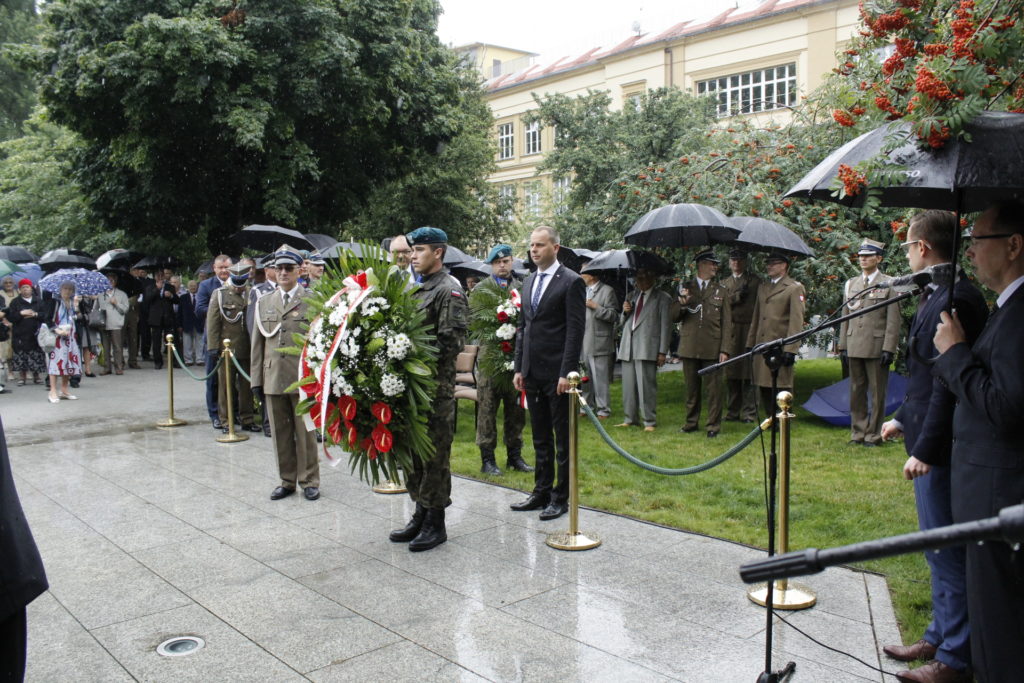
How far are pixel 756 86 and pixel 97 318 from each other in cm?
2843

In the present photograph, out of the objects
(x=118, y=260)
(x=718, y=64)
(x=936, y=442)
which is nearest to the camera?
(x=936, y=442)

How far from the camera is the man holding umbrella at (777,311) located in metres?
9.91

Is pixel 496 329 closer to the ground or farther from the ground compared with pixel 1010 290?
closer to the ground

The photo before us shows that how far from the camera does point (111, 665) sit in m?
4.08

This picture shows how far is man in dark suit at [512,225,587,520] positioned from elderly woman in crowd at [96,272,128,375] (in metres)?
13.4

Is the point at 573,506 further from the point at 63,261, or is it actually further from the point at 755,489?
the point at 63,261

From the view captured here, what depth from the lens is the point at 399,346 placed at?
5422mm

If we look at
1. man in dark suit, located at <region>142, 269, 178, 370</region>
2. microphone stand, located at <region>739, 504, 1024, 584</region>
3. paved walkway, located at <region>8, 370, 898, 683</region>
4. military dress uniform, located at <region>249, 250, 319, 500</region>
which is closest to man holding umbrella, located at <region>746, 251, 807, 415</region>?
paved walkway, located at <region>8, 370, 898, 683</region>

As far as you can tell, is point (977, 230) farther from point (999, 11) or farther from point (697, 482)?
point (697, 482)

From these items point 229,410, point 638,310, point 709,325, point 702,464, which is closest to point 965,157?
point 702,464

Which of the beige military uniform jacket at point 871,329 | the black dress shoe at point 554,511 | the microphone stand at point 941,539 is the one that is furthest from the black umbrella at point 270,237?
the microphone stand at point 941,539

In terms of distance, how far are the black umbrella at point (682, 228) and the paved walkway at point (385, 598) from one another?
167 inches

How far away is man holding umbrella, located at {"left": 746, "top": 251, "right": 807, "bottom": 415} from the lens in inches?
390

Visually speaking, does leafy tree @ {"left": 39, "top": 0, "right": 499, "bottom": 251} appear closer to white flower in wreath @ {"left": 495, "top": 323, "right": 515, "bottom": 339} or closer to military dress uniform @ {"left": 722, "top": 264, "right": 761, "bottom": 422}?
white flower in wreath @ {"left": 495, "top": 323, "right": 515, "bottom": 339}
